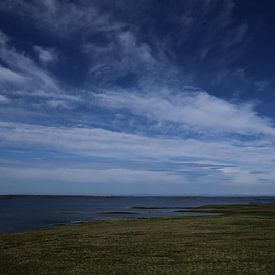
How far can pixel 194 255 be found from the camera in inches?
1134

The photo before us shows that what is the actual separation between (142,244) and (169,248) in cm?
376

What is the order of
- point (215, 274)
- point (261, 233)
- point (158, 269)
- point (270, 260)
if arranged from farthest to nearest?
point (261, 233) < point (270, 260) < point (158, 269) < point (215, 274)

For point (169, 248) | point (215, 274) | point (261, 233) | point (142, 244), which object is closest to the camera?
point (215, 274)

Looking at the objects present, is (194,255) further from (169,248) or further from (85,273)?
(85,273)

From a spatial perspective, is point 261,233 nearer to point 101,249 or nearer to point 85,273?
A: point 101,249

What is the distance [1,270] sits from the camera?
2534 cm

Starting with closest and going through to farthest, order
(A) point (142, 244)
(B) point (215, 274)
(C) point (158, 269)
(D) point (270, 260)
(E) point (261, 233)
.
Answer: (B) point (215, 274) → (C) point (158, 269) → (D) point (270, 260) → (A) point (142, 244) → (E) point (261, 233)

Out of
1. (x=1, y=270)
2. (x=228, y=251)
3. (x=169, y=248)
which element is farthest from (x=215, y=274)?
(x=1, y=270)

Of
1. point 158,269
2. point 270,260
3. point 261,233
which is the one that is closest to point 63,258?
point 158,269

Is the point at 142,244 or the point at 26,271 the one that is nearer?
the point at 26,271

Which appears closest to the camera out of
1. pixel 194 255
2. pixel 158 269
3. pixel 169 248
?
pixel 158 269

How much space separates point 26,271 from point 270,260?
16.8 meters

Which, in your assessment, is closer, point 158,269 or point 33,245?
point 158,269

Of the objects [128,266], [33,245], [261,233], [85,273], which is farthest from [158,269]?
[261,233]
